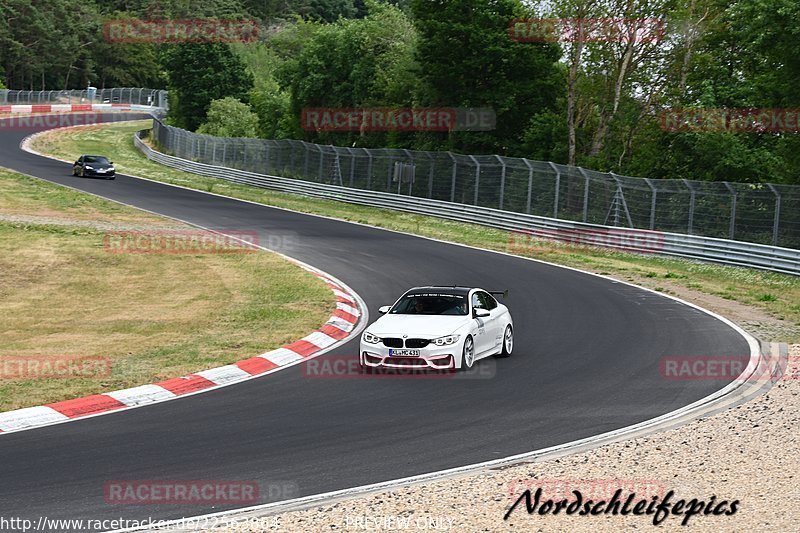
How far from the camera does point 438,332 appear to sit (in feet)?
51.4

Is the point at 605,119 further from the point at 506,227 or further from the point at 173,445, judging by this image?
the point at 173,445

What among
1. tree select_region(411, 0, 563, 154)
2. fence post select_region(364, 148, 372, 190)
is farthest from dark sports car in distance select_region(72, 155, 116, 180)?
tree select_region(411, 0, 563, 154)

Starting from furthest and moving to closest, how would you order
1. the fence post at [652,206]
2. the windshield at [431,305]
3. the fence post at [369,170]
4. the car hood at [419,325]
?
the fence post at [369,170]
the fence post at [652,206]
the windshield at [431,305]
the car hood at [419,325]

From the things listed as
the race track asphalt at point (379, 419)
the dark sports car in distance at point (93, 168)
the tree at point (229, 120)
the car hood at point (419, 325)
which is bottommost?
the race track asphalt at point (379, 419)

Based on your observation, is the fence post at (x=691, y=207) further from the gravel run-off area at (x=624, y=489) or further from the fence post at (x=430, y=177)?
the gravel run-off area at (x=624, y=489)

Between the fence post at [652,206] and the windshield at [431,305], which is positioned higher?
the fence post at [652,206]

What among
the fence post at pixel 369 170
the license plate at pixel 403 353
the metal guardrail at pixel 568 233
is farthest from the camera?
the fence post at pixel 369 170

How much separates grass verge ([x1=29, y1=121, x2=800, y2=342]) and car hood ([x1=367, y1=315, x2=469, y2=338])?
705 cm

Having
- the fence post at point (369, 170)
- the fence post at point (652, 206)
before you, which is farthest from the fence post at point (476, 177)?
the fence post at point (652, 206)

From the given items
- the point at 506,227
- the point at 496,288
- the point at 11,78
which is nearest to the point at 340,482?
the point at 496,288

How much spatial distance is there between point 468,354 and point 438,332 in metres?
0.71

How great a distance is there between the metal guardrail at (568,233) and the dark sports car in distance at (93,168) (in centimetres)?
816

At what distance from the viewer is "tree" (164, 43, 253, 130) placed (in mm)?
86375

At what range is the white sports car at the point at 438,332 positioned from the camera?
51.1ft
